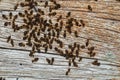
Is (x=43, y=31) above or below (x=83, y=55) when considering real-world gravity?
above

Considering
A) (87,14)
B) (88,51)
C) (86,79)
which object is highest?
(87,14)

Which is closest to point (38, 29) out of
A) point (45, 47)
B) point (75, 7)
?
point (45, 47)

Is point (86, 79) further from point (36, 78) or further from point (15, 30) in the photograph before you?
point (15, 30)

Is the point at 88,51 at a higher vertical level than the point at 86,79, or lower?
higher

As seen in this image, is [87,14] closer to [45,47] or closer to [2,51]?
[45,47]
